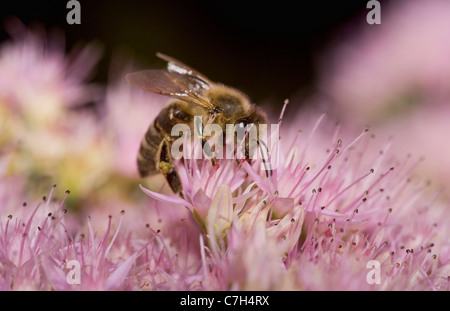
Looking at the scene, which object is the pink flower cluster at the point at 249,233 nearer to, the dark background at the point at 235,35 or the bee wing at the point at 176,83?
the bee wing at the point at 176,83

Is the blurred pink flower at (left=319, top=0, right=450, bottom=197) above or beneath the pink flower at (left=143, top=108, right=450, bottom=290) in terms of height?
above

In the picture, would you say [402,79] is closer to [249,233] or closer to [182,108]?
[182,108]

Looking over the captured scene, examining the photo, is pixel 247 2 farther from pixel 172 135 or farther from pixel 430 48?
pixel 172 135

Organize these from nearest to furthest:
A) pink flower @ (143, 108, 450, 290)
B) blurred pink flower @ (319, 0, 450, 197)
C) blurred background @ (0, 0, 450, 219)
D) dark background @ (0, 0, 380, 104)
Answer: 1. pink flower @ (143, 108, 450, 290)
2. blurred background @ (0, 0, 450, 219)
3. blurred pink flower @ (319, 0, 450, 197)
4. dark background @ (0, 0, 380, 104)

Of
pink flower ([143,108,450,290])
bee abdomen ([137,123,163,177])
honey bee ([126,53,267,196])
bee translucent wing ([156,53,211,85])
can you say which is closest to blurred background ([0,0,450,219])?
bee abdomen ([137,123,163,177])

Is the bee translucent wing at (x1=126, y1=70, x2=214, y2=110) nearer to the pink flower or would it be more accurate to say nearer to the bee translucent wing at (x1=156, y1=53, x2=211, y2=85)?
the bee translucent wing at (x1=156, y1=53, x2=211, y2=85)

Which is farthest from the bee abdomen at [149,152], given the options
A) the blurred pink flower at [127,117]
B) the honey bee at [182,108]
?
the blurred pink flower at [127,117]
